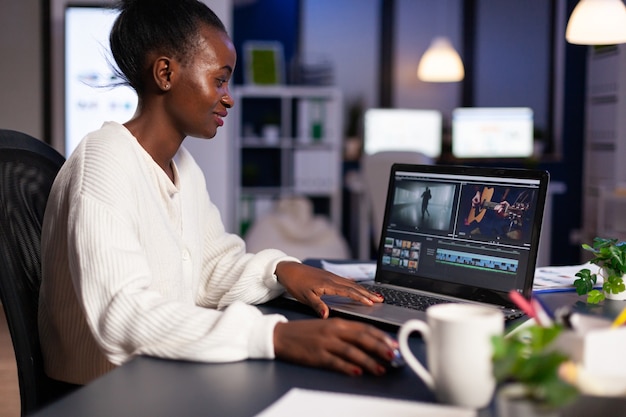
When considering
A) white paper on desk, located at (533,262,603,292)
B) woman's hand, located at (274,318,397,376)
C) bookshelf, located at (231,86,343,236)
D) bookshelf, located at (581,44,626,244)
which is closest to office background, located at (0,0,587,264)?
bookshelf, located at (581,44,626,244)

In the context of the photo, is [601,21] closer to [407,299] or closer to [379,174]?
[379,174]

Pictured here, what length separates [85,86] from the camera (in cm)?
344

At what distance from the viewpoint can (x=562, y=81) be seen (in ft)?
22.3

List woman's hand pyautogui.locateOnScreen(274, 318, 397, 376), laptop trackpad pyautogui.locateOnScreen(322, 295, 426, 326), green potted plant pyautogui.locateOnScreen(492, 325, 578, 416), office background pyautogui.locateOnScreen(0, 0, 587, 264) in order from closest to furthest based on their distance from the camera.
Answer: green potted plant pyautogui.locateOnScreen(492, 325, 578, 416), woman's hand pyautogui.locateOnScreen(274, 318, 397, 376), laptop trackpad pyautogui.locateOnScreen(322, 295, 426, 326), office background pyautogui.locateOnScreen(0, 0, 587, 264)

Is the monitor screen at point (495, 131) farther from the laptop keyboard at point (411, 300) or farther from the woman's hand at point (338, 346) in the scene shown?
the woman's hand at point (338, 346)

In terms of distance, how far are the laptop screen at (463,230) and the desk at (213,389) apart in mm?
449

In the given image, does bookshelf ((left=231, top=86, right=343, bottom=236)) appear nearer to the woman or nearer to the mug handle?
the woman

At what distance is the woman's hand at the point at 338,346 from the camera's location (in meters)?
1.01

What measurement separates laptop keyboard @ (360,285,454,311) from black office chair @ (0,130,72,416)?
61 cm

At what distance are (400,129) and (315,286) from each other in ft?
17.2

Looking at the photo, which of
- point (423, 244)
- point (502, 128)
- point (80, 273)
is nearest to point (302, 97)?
point (502, 128)

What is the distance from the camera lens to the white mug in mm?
801

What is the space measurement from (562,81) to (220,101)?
5.89m

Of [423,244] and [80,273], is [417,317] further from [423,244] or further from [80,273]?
[80,273]
